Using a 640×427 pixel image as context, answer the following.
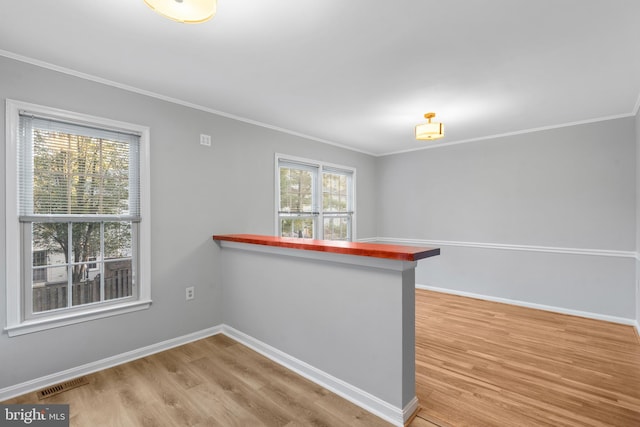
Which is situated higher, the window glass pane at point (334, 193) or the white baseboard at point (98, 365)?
the window glass pane at point (334, 193)

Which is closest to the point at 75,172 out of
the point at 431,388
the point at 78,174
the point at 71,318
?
the point at 78,174

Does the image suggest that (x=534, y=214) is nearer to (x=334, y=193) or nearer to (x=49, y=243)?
(x=334, y=193)

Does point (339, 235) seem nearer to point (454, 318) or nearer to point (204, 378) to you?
point (454, 318)

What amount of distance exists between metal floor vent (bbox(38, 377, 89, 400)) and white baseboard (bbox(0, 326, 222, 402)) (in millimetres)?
52

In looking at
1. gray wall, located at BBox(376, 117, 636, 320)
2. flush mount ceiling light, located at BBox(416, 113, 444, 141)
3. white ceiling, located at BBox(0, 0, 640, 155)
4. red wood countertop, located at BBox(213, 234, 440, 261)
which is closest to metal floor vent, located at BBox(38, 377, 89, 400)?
red wood countertop, located at BBox(213, 234, 440, 261)

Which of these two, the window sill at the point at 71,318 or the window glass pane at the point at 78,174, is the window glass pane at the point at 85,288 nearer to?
the window sill at the point at 71,318

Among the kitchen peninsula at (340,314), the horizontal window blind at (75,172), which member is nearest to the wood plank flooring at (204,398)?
the kitchen peninsula at (340,314)

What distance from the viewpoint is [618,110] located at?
337 cm

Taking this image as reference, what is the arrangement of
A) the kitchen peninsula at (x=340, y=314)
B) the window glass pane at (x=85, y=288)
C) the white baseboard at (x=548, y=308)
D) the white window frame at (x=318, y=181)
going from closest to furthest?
the kitchen peninsula at (x=340, y=314) < the window glass pane at (x=85, y=288) < the white baseboard at (x=548, y=308) < the white window frame at (x=318, y=181)

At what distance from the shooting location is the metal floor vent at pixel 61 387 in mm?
2180

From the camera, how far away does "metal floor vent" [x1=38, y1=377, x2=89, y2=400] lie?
2180mm

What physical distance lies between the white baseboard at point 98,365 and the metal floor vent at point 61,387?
0.05 meters

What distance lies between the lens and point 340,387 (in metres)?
2.18

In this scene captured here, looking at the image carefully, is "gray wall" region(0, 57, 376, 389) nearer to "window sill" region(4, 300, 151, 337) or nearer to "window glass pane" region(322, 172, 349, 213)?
"window sill" region(4, 300, 151, 337)
